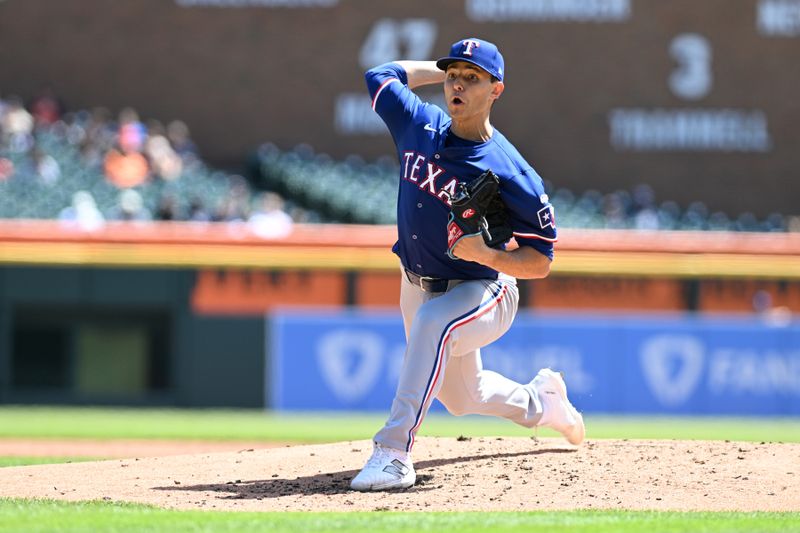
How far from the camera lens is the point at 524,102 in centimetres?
2094

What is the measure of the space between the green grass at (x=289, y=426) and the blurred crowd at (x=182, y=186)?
6.92ft

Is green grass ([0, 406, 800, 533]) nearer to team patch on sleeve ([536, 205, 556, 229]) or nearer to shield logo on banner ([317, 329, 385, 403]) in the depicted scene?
shield logo on banner ([317, 329, 385, 403])

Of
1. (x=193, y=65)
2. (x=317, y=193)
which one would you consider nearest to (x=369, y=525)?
(x=317, y=193)

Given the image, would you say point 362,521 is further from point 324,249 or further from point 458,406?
point 324,249

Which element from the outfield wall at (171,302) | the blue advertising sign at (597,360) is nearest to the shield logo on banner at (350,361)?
the blue advertising sign at (597,360)

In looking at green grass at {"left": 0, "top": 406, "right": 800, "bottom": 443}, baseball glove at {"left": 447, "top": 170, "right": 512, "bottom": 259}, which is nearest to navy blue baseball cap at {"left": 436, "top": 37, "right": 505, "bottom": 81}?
baseball glove at {"left": 447, "top": 170, "right": 512, "bottom": 259}

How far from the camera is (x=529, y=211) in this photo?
19.0 feet

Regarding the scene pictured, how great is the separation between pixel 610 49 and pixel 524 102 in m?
1.52

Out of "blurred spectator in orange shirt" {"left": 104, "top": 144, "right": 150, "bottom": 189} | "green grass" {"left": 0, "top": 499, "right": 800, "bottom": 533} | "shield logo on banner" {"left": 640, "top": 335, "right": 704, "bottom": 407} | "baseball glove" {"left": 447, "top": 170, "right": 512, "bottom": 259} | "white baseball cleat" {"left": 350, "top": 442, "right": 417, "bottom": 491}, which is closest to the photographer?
"green grass" {"left": 0, "top": 499, "right": 800, "bottom": 533}

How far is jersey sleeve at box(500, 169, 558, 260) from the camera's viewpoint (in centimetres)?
579

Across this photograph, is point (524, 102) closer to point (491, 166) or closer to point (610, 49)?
point (610, 49)

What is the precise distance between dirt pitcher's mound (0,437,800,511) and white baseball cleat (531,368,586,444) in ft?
0.52

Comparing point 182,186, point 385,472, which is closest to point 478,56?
point 385,472

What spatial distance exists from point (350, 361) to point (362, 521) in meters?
8.76
